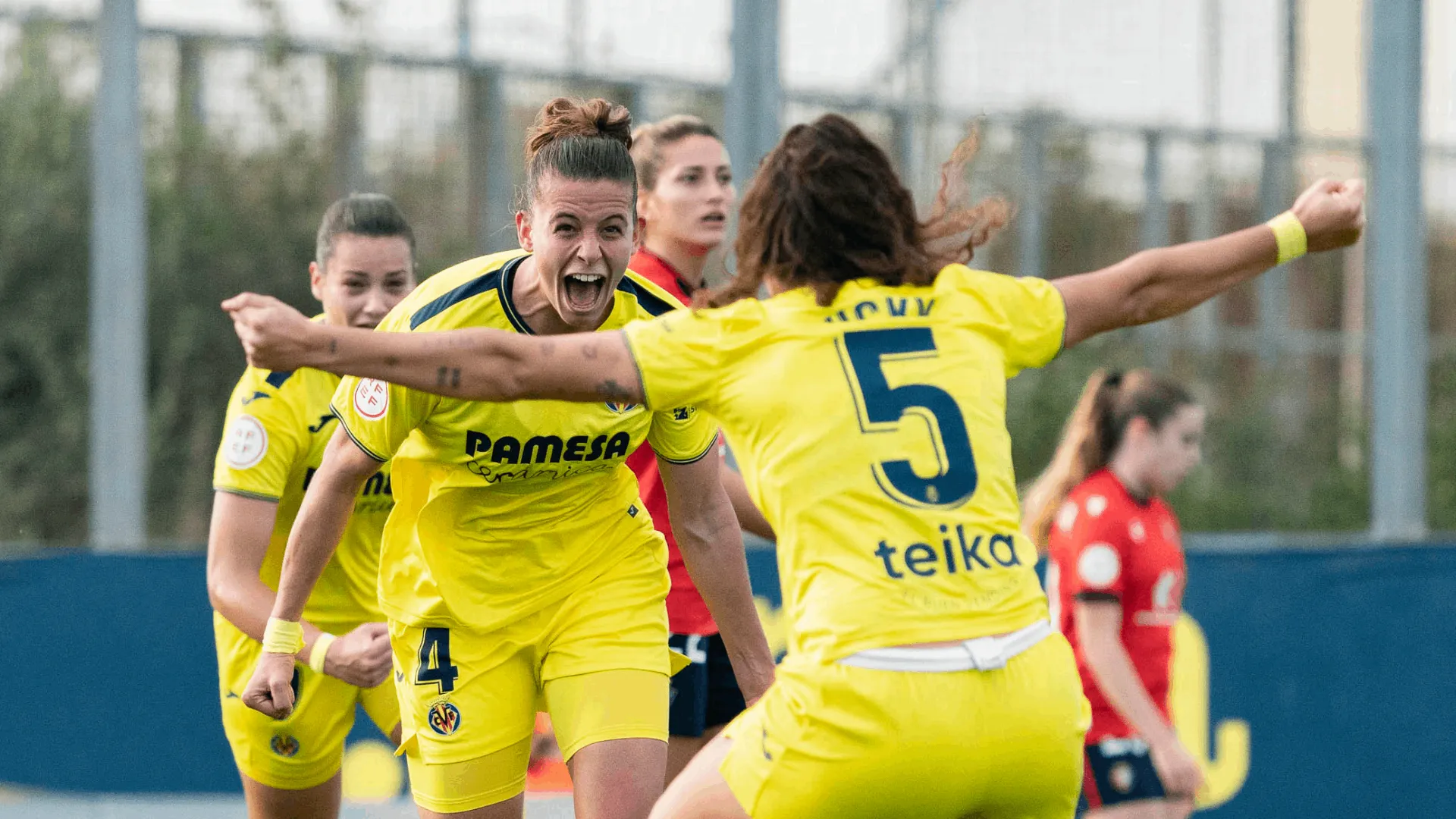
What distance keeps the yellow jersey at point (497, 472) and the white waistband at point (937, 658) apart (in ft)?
3.68

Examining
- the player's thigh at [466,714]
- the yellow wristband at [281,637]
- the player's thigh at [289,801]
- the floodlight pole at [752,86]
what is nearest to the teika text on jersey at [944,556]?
the player's thigh at [466,714]

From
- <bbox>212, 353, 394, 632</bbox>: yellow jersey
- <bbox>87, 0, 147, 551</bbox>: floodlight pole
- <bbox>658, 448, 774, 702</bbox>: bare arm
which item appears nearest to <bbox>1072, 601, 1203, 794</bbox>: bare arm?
<bbox>658, 448, 774, 702</bbox>: bare arm

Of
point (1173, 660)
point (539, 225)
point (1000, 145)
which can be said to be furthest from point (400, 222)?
point (1000, 145)

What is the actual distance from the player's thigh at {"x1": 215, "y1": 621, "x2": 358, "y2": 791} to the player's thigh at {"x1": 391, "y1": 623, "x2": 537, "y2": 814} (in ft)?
3.12

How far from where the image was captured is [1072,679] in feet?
9.55

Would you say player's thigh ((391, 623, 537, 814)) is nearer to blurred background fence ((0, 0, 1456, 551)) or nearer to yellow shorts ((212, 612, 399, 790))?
yellow shorts ((212, 612, 399, 790))

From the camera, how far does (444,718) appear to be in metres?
3.88

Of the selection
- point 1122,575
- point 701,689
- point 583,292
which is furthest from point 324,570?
point 1122,575

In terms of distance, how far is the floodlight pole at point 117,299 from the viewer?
7270 mm

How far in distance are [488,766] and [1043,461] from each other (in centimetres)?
656

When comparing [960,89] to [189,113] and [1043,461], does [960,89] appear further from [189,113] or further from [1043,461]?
[189,113]

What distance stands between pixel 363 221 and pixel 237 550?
38.4 inches

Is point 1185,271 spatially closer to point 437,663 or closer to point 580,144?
point 580,144

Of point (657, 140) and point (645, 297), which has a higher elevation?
point (657, 140)
